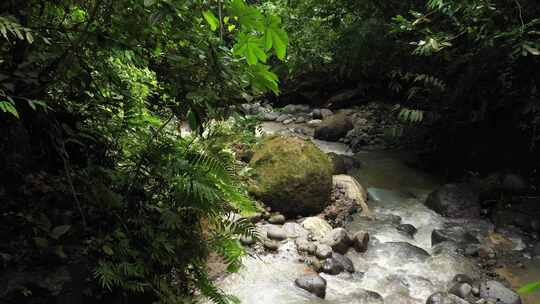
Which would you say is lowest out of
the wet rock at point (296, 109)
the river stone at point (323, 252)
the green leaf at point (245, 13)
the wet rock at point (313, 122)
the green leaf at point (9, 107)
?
the river stone at point (323, 252)

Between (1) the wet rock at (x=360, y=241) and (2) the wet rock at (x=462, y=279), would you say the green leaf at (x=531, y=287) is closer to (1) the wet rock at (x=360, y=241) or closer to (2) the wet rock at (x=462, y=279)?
(2) the wet rock at (x=462, y=279)

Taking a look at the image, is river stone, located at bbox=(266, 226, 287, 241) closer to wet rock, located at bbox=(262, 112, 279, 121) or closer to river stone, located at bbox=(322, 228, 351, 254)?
river stone, located at bbox=(322, 228, 351, 254)

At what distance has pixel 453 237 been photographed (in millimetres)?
5973

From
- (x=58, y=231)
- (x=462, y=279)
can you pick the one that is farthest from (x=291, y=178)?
(x=58, y=231)

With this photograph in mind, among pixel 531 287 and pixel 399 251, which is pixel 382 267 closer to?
pixel 399 251

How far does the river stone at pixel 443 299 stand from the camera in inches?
171

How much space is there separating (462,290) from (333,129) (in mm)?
6510

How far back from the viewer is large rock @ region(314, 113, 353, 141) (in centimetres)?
1076

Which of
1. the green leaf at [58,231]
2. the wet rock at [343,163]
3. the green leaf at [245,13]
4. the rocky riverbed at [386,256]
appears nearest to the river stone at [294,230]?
the rocky riverbed at [386,256]

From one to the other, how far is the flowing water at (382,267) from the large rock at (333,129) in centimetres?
346

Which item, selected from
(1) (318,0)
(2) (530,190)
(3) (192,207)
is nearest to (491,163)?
(2) (530,190)

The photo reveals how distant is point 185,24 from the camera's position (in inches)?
88.0

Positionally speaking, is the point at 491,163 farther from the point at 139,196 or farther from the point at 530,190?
the point at 139,196

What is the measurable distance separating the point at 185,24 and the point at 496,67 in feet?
19.8
